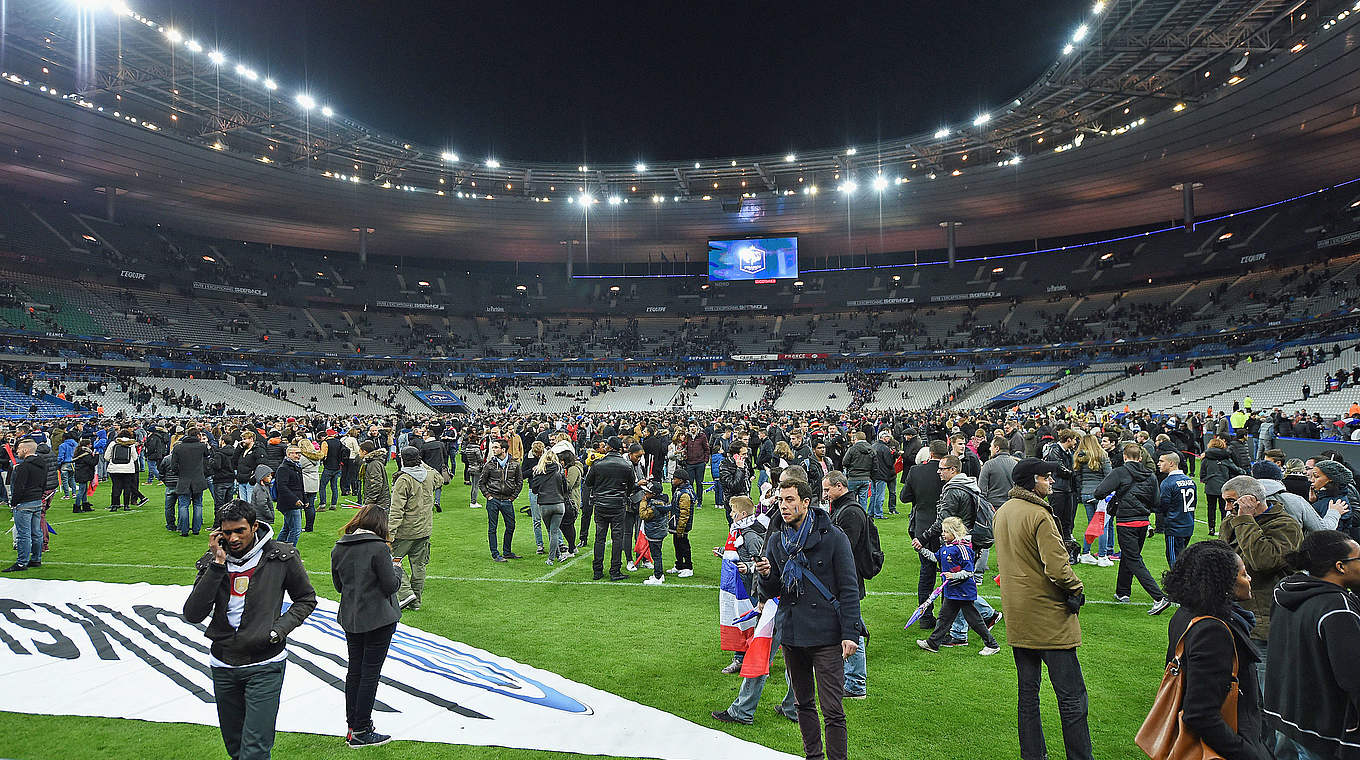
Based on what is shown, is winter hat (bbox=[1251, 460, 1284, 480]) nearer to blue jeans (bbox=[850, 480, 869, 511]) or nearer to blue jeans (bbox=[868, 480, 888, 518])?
blue jeans (bbox=[850, 480, 869, 511])

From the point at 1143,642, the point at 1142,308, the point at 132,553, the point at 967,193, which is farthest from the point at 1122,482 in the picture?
the point at 1142,308

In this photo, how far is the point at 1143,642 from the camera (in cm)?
596

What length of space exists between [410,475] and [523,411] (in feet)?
142

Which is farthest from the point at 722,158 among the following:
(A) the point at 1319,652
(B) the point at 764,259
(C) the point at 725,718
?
(A) the point at 1319,652

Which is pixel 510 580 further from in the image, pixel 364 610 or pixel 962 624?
pixel 962 624

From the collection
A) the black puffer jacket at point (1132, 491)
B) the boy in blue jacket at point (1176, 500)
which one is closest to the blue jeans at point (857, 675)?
the black puffer jacket at point (1132, 491)

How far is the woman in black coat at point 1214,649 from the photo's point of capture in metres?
2.55

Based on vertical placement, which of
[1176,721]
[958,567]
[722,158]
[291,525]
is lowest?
[291,525]

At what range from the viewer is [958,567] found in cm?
564

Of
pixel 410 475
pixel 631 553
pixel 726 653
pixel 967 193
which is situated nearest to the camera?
pixel 726 653

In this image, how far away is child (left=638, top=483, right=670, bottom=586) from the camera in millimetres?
8109

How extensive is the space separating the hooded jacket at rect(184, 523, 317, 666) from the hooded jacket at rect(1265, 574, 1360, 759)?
4236mm

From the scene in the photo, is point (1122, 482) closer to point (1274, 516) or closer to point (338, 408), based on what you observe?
point (1274, 516)

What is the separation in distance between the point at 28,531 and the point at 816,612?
9.86 meters
